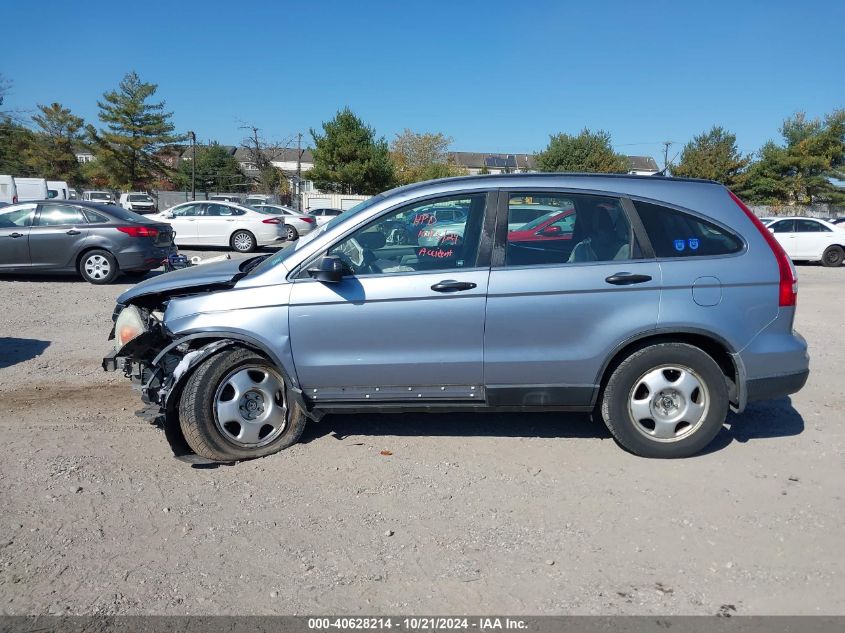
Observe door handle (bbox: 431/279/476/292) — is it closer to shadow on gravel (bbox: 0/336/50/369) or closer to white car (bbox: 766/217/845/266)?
shadow on gravel (bbox: 0/336/50/369)

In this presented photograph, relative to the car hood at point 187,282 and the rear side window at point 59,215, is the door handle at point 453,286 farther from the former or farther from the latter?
the rear side window at point 59,215

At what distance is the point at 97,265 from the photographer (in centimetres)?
1120

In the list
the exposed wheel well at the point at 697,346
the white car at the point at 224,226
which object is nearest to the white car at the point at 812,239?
the white car at the point at 224,226

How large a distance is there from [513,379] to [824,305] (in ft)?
29.2

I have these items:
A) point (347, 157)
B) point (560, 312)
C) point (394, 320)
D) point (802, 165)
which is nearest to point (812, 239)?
point (560, 312)

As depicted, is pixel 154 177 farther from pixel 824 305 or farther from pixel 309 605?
pixel 309 605

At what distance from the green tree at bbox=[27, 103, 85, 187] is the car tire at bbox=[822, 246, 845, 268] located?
2268 inches

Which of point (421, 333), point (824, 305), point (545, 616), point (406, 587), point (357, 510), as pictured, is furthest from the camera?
point (824, 305)

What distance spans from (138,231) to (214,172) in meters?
64.0

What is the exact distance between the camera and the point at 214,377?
13.5ft

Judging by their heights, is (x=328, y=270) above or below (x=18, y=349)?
above

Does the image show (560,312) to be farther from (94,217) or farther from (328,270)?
(94,217)

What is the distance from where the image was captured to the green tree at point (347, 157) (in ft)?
160

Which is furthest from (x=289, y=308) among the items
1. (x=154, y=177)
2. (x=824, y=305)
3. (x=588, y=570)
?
(x=154, y=177)
